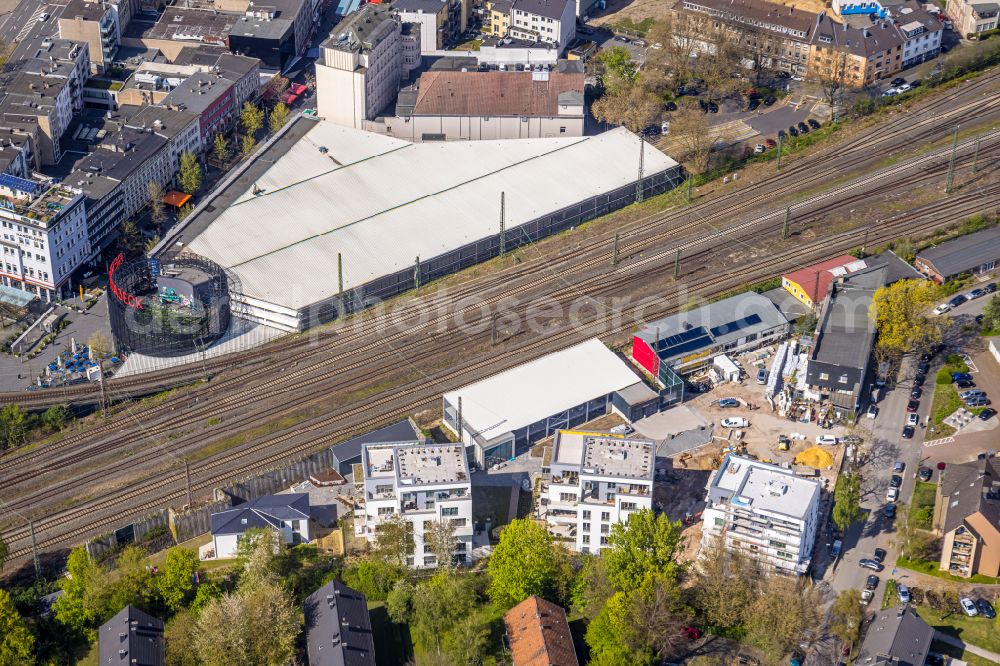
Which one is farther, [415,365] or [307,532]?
[415,365]

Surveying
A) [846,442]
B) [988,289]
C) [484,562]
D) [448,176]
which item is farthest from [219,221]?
[988,289]

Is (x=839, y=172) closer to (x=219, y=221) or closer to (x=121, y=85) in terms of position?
(x=219, y=221)

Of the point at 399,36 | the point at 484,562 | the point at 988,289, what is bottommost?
the point at 484,562

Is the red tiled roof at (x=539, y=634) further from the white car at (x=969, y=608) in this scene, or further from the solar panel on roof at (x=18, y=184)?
the solar panel on roof at (x=18, y=184)

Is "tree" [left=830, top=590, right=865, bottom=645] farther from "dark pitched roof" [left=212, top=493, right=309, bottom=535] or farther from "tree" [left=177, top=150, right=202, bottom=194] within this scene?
"tree" [left=177, top=150, right=202, bottom=194]

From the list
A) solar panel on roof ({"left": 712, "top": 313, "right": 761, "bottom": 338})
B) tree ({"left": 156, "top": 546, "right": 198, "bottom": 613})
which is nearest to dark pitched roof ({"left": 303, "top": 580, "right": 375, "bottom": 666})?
tree ({"left": 156, "top": 546, "right": 198, "bottom": 613})

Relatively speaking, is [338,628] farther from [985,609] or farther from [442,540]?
[985,609]

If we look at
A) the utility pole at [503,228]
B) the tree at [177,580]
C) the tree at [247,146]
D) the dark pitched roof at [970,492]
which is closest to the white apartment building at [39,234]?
the tree at [247,146]
